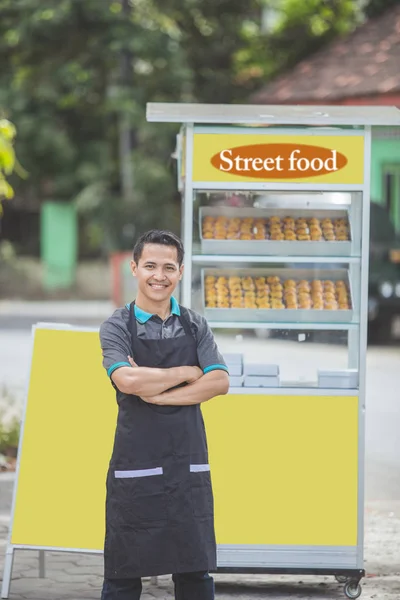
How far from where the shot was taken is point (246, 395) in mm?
6336

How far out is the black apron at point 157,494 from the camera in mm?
4660

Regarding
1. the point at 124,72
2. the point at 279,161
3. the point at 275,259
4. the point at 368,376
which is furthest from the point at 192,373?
the point at 124,72

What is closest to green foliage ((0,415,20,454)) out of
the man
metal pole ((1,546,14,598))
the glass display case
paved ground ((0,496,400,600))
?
paved ground ((0,496,400,600))

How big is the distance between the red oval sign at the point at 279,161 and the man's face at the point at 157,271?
170cm

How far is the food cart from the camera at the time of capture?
629 cm

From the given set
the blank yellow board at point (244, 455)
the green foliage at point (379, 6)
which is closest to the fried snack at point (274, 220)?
the blank yellow board at point (244, 455)

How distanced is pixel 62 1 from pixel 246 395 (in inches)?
963

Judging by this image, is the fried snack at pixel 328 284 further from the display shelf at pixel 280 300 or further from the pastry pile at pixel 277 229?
the pastry pile at pixel 277 229

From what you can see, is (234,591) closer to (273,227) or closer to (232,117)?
(273,227)

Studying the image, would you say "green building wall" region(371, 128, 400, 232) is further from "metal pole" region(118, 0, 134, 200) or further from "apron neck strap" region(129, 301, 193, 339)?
"apron neck strap" region(129, 301, 193, 339)

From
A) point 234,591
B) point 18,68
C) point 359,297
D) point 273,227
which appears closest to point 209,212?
point 273,227

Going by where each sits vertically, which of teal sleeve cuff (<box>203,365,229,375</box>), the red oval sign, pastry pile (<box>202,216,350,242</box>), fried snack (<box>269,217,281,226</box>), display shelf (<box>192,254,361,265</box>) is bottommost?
teal sleeve cuff (<box>203,365,229,375</box>)

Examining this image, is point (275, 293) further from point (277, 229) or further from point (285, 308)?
point (277, 229)

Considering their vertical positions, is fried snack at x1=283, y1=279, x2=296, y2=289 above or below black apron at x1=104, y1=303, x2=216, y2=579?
above
